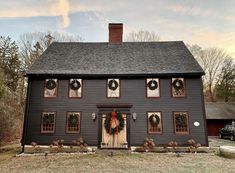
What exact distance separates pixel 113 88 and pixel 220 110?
1574 cm

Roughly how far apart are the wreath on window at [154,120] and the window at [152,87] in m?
1.26

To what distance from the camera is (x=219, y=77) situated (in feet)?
100

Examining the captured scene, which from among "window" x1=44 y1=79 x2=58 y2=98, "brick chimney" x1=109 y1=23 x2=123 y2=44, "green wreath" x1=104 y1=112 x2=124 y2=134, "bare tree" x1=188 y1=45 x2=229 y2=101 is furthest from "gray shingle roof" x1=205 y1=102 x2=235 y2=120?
"window" x1=44 y1=79 x2=58 y2=98

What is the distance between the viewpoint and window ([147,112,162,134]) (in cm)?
1257

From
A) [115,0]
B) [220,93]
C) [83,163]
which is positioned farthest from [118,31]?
[220,93]

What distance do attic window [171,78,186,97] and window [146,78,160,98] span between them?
0.97 metres

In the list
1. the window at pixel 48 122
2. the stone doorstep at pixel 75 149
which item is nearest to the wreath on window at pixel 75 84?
the window at pixel 48 122

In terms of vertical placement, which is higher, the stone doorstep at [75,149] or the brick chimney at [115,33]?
the brick chimney at [115,33]

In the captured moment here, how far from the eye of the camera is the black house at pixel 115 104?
12555mm

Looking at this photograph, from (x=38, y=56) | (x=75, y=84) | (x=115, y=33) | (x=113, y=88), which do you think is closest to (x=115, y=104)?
(x=113, y=88)

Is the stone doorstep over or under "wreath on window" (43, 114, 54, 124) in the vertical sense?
under

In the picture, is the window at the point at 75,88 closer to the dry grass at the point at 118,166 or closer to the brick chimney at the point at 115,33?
the dry grass at the point at 118,166

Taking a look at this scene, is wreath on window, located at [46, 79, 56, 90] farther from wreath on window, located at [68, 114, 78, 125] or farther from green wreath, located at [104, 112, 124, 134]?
green wreath, located at [104, 112, 124, 134]

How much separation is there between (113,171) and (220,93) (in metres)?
26.0
